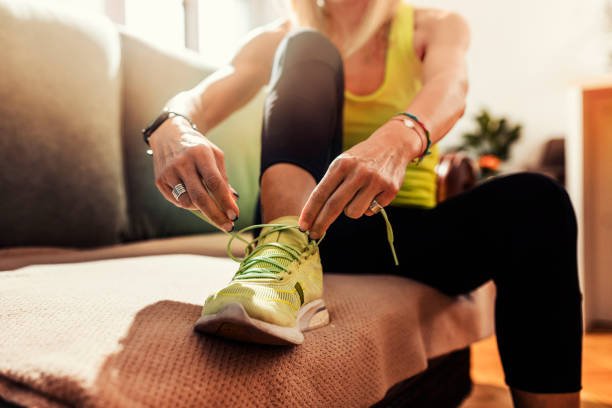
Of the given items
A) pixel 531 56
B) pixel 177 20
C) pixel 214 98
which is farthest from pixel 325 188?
pixel 531 56

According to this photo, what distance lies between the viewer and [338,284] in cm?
57

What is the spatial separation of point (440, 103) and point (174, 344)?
1.41 ft

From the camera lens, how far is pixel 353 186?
1.33 ft

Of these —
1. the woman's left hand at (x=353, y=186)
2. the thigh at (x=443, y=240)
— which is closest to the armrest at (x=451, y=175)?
the thigh at (x=443, y=240)

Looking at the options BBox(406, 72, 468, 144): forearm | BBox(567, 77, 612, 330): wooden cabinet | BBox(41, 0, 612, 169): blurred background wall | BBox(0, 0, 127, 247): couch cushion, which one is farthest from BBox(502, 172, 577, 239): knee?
BBox(41, 0, 612, 169): blurred background wall

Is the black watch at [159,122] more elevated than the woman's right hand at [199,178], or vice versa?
the black watch at [159,122]

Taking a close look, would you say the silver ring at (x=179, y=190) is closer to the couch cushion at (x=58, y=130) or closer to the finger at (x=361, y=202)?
the finger at (x=361, y=202)

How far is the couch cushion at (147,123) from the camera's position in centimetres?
97

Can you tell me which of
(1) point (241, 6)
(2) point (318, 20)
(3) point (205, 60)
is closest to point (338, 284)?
(2) point (318, 20)

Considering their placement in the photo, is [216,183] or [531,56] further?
[531,56]

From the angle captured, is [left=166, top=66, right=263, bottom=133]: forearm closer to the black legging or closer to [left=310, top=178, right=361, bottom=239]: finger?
the black legging

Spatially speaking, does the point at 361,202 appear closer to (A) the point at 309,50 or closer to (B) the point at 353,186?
(B) the point at 353,186

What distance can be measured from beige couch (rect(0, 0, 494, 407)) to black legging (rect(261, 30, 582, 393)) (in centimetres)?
5

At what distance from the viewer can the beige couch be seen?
0.99 feet
